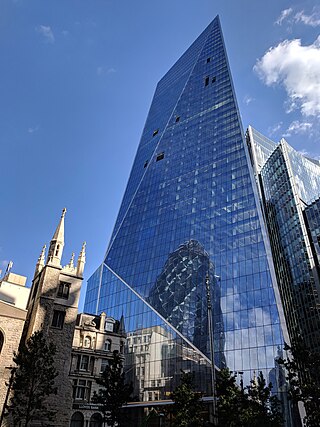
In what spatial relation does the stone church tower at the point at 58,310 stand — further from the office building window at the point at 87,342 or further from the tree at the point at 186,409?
the tree at the point at 186,409

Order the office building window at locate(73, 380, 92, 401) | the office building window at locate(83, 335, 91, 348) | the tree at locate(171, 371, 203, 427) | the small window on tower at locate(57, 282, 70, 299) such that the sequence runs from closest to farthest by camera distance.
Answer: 1. the tree at locate(171, 371, 203, 427)
2. the small window on tower at locate(57, 282, 70, 299)
3. the office building window at locate(73, 380, 92, 401)
4. the office building window at locate(83, 335, 91, 348)

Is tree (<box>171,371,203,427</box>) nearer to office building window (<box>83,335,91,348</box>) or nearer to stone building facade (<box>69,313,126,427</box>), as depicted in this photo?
stone building facade (<box>69,313,126,427</box>)

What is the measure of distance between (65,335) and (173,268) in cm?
2601

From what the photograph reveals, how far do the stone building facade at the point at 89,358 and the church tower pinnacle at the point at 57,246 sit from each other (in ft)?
46.8

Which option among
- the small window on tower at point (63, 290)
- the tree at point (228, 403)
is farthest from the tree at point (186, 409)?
the small window on tower at point (63, 290)

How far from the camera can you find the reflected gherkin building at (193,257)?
165 feet

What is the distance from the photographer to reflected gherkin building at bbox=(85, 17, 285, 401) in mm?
50188

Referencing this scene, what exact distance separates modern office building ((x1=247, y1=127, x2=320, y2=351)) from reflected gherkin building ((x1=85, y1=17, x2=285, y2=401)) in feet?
41.6

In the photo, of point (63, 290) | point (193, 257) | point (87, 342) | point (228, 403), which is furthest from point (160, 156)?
point (228, 403)

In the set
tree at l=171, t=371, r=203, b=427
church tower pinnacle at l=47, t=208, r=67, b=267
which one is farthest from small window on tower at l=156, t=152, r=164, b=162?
tree at l=171, t=371, r=203, b=427

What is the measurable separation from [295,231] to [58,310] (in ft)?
Answer: 166

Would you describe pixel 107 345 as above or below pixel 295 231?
below

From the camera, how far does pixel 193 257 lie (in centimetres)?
6209

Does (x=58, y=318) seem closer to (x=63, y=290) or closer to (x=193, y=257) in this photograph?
(x=63, y=290)
